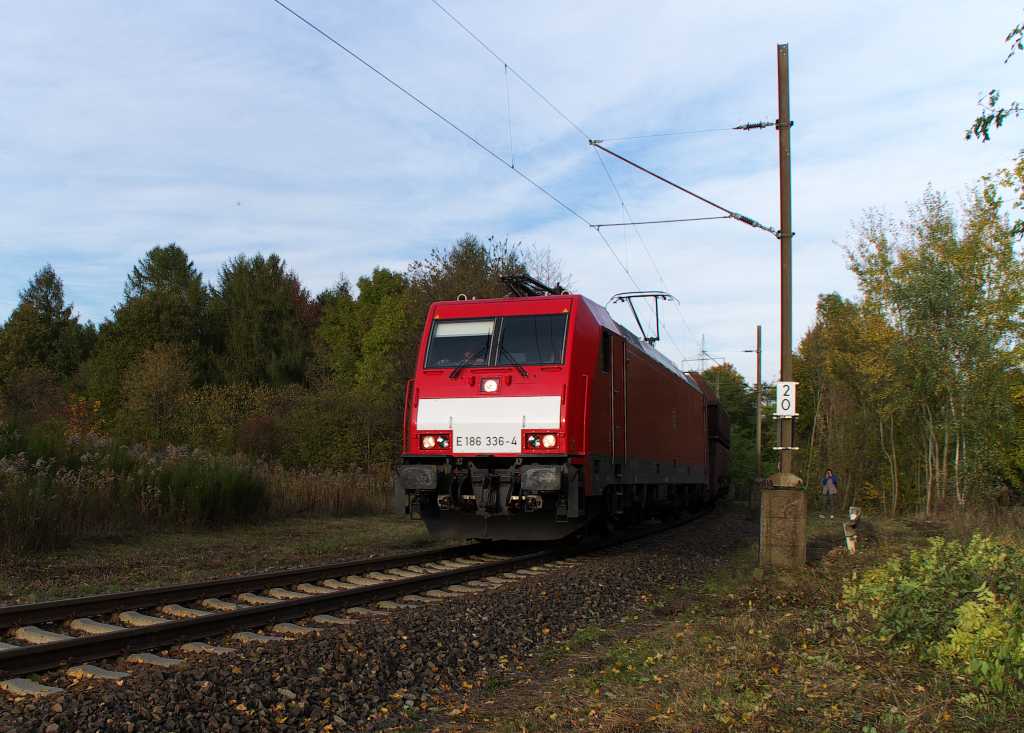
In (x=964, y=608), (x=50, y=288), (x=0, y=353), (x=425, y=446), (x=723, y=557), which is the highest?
(x=50, y=288)

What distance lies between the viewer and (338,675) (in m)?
4.77

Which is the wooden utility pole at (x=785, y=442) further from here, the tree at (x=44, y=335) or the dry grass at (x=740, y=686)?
the tree at (x=44, y=335)

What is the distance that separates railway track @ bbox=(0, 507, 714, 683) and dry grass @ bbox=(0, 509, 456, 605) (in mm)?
1269

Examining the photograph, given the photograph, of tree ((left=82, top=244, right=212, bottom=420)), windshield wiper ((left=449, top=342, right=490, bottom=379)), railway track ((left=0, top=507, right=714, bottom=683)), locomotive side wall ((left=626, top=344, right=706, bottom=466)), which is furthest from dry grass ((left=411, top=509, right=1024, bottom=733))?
tree ((left=82, top=244, right=212, bottom=420))

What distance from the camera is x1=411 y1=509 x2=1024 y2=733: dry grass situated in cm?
388

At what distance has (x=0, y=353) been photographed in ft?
173

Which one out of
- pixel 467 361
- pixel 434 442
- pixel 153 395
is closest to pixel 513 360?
pixel 467 361

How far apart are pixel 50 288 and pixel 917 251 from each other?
62325 mm

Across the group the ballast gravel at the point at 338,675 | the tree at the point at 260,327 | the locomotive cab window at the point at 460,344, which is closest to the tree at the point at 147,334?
the tree at the point at 260,327

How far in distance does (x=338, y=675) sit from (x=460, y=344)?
6250 mm

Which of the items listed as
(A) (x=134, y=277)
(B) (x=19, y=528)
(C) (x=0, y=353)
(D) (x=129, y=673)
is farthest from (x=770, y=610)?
(A) (x=134, y=277)

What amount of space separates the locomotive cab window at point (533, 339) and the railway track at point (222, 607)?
2.68m

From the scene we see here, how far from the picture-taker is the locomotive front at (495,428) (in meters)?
9.59

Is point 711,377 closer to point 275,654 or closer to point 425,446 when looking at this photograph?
point 425,446
